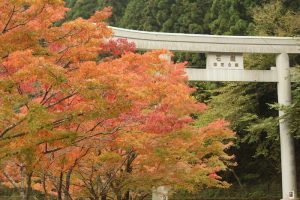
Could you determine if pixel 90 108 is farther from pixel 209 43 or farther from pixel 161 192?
pixel 209 43

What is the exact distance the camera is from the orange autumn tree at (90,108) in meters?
6.56

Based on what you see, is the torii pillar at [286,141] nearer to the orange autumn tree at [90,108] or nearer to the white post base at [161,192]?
the white post base at [161,192]

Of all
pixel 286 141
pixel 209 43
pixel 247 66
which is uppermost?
pixel 209 43

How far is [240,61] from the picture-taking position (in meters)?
17.2

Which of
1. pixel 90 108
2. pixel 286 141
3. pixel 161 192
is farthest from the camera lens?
pixel 286 141

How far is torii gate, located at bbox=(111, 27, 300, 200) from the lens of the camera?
16.7m

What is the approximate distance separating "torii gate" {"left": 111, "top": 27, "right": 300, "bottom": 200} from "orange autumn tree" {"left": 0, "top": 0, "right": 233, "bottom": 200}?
6134 millimetres

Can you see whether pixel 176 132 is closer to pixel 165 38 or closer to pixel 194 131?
pixel 194 131

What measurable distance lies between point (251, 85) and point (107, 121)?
39.1ft

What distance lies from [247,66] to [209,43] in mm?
3673

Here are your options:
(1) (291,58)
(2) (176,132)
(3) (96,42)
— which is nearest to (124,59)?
(3) (96,42)

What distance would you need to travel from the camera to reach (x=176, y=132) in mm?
9164

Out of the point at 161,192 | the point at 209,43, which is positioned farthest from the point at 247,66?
the point at 161,192

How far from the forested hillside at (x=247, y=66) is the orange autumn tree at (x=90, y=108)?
7788 millimetres
